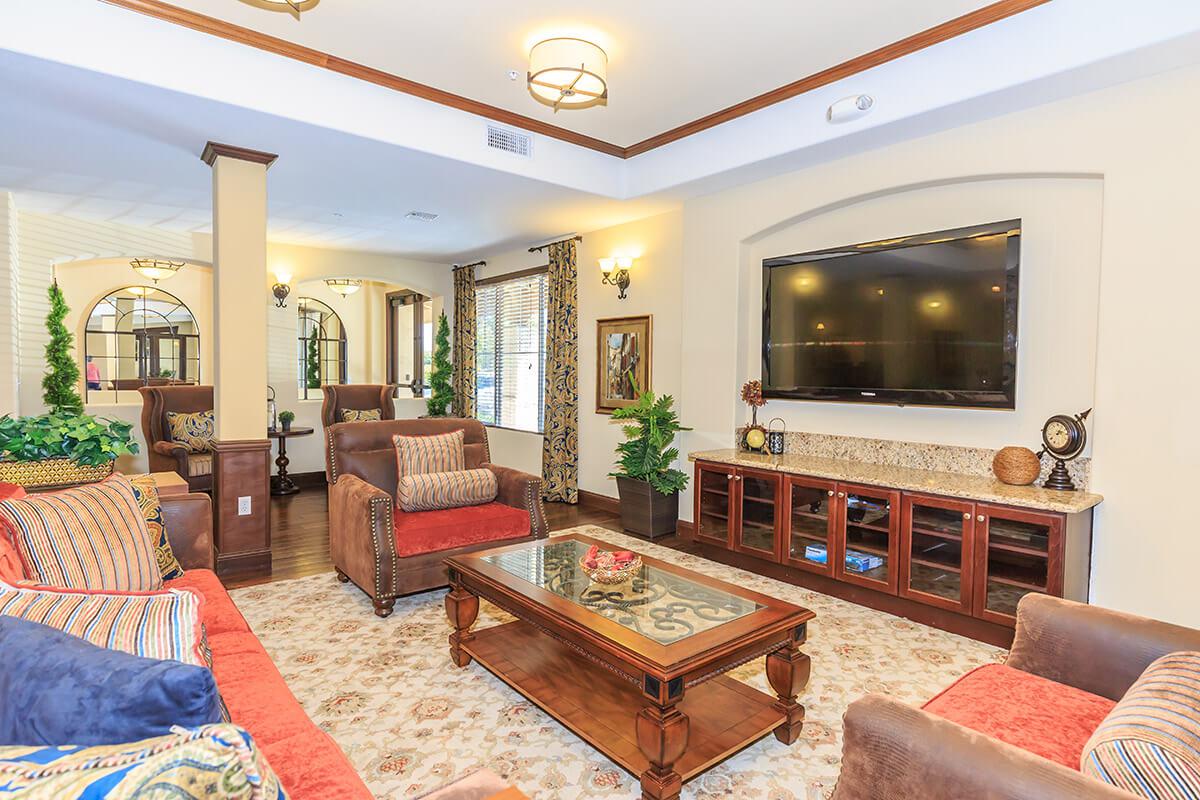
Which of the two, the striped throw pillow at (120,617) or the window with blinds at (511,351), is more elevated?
the window with blinds at (511,351)

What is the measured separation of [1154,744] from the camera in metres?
1.16

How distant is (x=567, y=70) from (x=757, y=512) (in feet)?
9.49

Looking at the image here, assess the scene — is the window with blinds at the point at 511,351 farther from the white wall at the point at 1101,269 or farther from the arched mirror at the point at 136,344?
the arched mirror at the point at 136,344

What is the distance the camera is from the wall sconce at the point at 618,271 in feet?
19.5

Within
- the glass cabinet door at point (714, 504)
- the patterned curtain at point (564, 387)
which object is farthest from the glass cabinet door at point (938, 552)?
the patterned curtain at point (564, 387)

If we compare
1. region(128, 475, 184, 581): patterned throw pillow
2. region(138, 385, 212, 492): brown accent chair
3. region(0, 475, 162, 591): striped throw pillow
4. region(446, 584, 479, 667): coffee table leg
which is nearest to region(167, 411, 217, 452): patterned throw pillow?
region(138, 385, 212, 492): brown accent chair

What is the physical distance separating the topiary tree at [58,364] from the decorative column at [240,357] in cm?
343

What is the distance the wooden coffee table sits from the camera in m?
1.98

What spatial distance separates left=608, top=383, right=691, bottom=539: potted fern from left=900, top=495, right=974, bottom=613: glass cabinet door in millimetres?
1971

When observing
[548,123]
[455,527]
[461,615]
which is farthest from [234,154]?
[461,615]

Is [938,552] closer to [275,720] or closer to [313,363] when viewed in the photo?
[275,720]

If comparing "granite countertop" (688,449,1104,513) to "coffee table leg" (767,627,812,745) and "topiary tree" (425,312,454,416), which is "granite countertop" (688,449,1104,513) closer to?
"coffee table leg" (767,627,812,745)

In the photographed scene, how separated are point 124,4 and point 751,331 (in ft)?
13.7

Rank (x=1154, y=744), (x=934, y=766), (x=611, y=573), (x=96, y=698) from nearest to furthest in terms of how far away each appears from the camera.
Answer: (x=96, y=698) < (x=1154, y=744) < (x=934, y=766) < (x=611, y=573)
